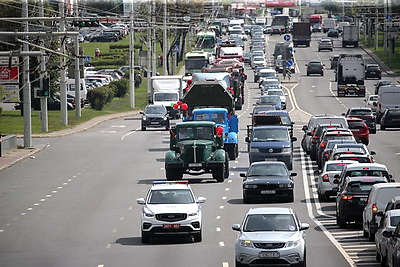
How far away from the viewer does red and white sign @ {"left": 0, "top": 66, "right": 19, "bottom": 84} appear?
199ft

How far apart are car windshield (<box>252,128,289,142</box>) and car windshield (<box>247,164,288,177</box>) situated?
9554 mm

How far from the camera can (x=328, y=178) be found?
129 ft

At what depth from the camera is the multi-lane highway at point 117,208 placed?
28125 mm

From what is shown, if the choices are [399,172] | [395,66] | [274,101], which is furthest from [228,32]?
[399,172]

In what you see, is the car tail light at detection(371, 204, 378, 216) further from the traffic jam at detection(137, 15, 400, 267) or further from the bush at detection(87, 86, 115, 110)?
the bush at detection(87, 86, 115, 110)

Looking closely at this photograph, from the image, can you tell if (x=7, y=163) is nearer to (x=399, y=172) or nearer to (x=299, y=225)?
(x=399, y=172)

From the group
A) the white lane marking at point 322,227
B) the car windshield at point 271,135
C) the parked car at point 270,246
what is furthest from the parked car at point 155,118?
the parked car at point 270,246

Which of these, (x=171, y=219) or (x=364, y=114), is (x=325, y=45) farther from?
(x=171, y=219)

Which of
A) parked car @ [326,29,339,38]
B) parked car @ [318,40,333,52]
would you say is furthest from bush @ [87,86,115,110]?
parked car @ [326,29,339,38]

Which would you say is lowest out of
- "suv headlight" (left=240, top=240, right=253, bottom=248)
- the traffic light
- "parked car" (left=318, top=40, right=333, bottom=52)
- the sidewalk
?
the sidewalk

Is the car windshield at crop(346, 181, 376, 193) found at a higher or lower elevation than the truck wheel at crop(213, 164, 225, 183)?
higher

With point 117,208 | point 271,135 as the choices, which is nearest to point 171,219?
point 117,208

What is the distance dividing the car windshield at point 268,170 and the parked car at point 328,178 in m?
1.28

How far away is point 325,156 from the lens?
4744 centimetres
